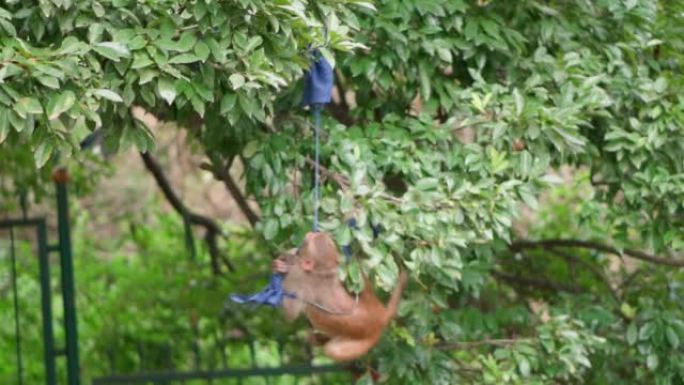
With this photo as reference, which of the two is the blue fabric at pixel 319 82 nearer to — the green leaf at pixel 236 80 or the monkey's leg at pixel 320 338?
the green leaf at pixel 236 80

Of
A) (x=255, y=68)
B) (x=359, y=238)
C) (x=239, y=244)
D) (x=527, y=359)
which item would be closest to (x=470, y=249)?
(x=527, y=359)

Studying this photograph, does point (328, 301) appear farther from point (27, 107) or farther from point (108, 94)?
point (27, 107)

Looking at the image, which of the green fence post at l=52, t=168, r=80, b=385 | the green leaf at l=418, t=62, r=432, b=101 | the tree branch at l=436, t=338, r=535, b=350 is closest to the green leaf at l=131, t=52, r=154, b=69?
the green leaf at l=418, t=62, r=432, b=101

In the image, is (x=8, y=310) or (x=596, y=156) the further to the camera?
(x=8, y=310)

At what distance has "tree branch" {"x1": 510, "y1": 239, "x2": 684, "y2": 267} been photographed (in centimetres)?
489

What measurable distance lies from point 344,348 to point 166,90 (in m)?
0.89

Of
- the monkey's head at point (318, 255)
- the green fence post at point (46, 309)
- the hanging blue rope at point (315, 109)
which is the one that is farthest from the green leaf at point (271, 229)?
the green fence post at point (46, 309)

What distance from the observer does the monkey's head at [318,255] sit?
3816 mm

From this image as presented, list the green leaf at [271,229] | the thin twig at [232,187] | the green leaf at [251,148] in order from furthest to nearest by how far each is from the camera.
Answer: the thin twig at [232,187]
the green leaf at [251,148]
the green leaf at [271,229]

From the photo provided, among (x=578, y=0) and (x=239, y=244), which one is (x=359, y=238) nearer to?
(x=578, y=0)

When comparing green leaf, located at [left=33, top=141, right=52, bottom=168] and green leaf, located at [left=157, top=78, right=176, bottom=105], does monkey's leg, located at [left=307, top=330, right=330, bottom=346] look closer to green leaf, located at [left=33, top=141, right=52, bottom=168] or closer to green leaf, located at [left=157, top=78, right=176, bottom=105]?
green leaf, located at [left=157, top=78, right=176, bottom=105]

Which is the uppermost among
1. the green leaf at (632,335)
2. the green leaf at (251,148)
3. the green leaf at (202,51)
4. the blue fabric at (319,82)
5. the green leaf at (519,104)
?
the green leaf at (202,51)

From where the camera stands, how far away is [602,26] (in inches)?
188

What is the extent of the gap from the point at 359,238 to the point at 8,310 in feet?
12.7
